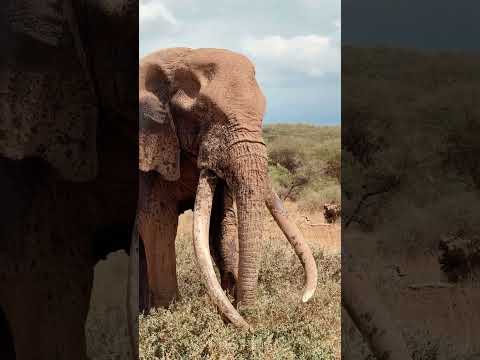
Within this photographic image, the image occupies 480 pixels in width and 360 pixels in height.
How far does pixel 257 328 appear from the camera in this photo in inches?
83.3

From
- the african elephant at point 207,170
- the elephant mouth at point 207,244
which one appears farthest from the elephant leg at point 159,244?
Result: the elephant mouth at point 207,244

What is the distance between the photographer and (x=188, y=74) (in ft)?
→ 8.12

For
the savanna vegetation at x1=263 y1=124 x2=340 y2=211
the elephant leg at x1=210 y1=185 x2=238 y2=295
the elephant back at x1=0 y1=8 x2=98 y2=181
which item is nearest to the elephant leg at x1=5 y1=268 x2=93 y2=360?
the elephant back at x1=0 y1=8 x2=98 y2=181

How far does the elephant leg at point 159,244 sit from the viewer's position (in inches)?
104

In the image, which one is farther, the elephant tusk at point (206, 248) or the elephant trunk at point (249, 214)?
the elephant trunk at point (249, 214)

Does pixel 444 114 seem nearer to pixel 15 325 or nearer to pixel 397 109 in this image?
pixel 397 109

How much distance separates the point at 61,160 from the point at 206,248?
108cm

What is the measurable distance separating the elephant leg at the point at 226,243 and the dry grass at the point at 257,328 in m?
0.15

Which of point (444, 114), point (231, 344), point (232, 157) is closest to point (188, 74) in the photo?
point (232, 157)

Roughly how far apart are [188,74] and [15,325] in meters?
1.58

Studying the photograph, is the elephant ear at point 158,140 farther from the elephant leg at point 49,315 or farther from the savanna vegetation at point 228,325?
the elephant leg at point 49,315

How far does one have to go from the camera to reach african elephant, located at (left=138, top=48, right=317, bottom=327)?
2.17m

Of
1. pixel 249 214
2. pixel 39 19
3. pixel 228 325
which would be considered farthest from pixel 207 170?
pixel 39 19

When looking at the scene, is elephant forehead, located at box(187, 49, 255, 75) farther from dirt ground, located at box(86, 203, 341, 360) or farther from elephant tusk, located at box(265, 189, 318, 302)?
dirt ground, located at box(86, 203, 341, 360)
